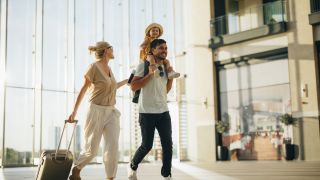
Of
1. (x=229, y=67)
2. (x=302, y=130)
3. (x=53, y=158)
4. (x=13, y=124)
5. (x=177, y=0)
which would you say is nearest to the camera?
(x=53, y=158)

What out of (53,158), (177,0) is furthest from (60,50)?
(53,158)

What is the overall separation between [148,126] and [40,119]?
803 cm

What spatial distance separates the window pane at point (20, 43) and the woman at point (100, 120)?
24.6ft

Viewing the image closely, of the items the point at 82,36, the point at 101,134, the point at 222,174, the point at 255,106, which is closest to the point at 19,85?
the point at 82,36

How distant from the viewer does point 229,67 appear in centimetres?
1455

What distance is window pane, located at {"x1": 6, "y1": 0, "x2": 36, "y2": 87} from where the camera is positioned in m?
10.8

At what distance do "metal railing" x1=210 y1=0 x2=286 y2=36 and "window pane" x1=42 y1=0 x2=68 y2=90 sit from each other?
5.14m

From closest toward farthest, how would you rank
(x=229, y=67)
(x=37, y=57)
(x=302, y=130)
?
(x=37, y=57) → (x=302, y=130) → (x=229, y=67)

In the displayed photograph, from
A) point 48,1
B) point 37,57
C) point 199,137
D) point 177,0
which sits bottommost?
point 199,137

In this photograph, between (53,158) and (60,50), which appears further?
(60,50)

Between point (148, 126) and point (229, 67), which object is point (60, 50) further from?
point (148, 126)

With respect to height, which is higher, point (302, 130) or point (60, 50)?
point (60, 50)

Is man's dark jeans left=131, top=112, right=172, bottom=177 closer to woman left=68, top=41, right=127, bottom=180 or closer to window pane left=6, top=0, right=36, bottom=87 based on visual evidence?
woman left=68, top=41, right=127, bottom=180

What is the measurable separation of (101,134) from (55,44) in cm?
848
